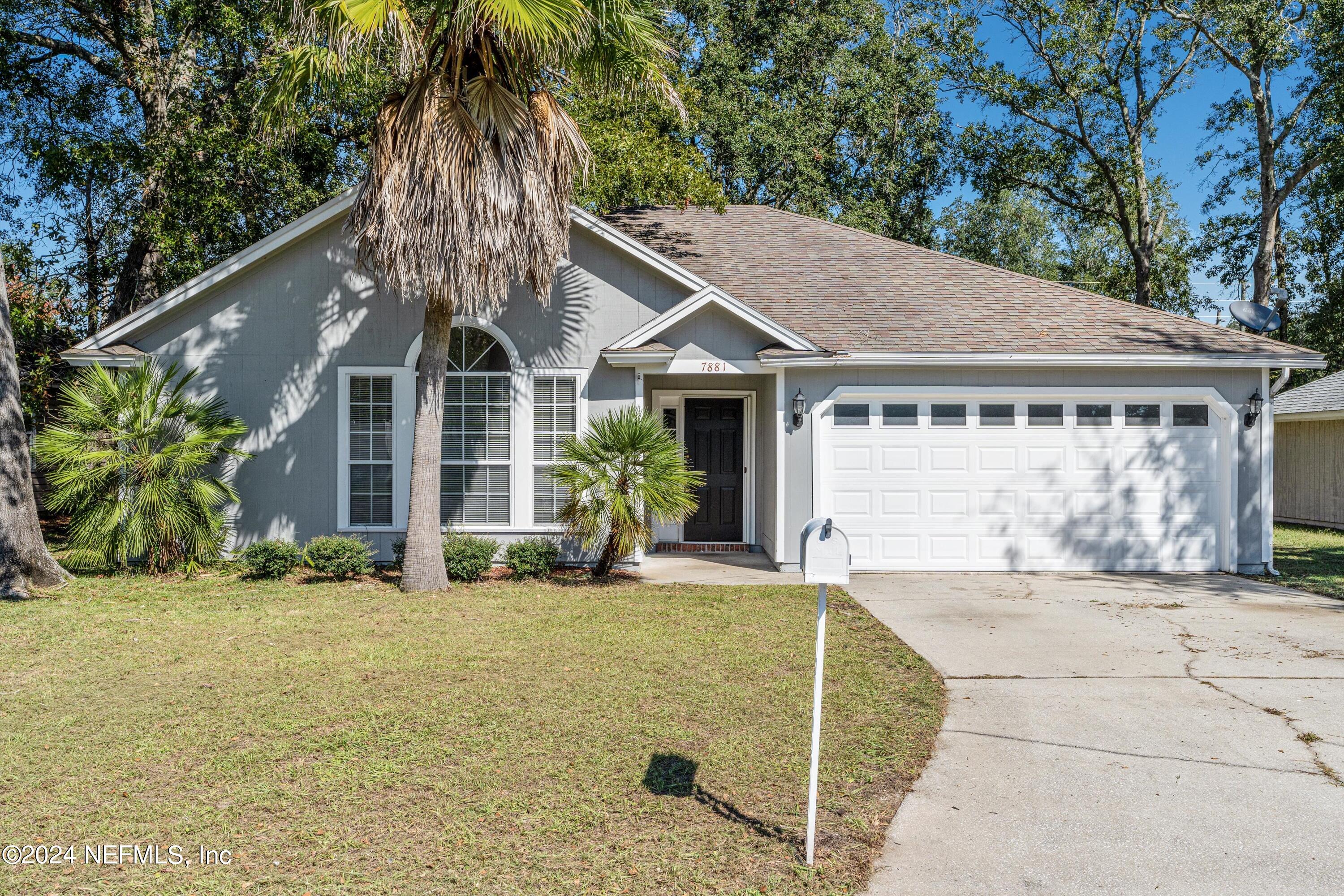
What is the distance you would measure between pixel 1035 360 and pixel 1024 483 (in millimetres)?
1649

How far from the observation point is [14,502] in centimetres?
903

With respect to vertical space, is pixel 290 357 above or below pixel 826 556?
above

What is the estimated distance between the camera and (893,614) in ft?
27.4

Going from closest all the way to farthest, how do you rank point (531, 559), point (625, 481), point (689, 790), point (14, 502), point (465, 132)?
point (689, 790), point (465, 132), point (14, 502), point (625, 481), point (531, 559)

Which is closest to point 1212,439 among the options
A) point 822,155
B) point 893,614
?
point 893,614

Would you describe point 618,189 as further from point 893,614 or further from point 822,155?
point 822,155

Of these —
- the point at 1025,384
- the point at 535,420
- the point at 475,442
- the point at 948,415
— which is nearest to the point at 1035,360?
the point at 1025,384

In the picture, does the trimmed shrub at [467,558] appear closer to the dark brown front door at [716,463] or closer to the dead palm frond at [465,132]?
the dead palm frond at [465,132]

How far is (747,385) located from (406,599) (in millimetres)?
5968

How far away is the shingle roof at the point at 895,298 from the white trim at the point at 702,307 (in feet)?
2.05

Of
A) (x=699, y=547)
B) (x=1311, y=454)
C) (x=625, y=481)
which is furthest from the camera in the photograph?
(x=1311, y=454)

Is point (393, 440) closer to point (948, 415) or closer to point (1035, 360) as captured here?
point (948, 415)

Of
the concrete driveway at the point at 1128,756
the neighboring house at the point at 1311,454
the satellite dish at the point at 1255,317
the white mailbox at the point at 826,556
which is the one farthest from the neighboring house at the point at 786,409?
the neighboring house at the point at 1311,454

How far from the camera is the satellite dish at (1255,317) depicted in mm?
12867
